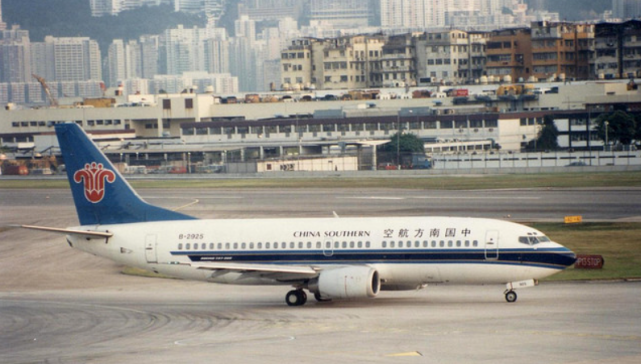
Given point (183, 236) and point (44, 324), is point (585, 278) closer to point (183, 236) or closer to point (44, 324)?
point (183, 236)

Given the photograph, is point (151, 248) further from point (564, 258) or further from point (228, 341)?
point (564, 258)

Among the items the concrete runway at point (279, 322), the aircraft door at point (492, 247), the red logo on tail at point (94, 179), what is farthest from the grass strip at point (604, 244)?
→ the red logo on tail at point (94, 179)

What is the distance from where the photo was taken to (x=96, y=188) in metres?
50.5

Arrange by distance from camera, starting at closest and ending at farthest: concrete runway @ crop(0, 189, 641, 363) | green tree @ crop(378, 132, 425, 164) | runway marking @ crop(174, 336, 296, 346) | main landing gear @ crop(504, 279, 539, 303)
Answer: concrete runway @ crop(0, 189, 641, 363)
runway marking @ crop(174, 336, 296, 346)
main landing gear @ crop(504, 279, 539, 303)
green tree @ crop(378, 132, 425, 164)

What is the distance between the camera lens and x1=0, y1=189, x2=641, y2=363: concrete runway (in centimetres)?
3453

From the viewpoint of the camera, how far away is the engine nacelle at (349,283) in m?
44.4

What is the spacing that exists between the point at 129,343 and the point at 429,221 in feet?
51.9

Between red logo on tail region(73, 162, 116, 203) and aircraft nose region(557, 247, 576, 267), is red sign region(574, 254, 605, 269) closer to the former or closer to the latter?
aircraft nose region(557, 247, 576, 267)

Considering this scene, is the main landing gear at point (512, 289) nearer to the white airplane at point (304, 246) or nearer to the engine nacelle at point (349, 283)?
the white airplane at point (304, 246)

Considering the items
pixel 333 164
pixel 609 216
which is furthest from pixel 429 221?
pixel 333 164

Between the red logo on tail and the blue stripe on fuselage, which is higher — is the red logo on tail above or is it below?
above

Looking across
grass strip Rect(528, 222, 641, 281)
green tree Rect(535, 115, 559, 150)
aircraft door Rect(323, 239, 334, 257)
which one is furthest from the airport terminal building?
aircraft door Rect(323, 239, 334, 257)

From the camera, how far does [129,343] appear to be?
3797 cm

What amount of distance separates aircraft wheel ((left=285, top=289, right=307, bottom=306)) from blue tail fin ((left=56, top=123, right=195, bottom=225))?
7913 millimetres
